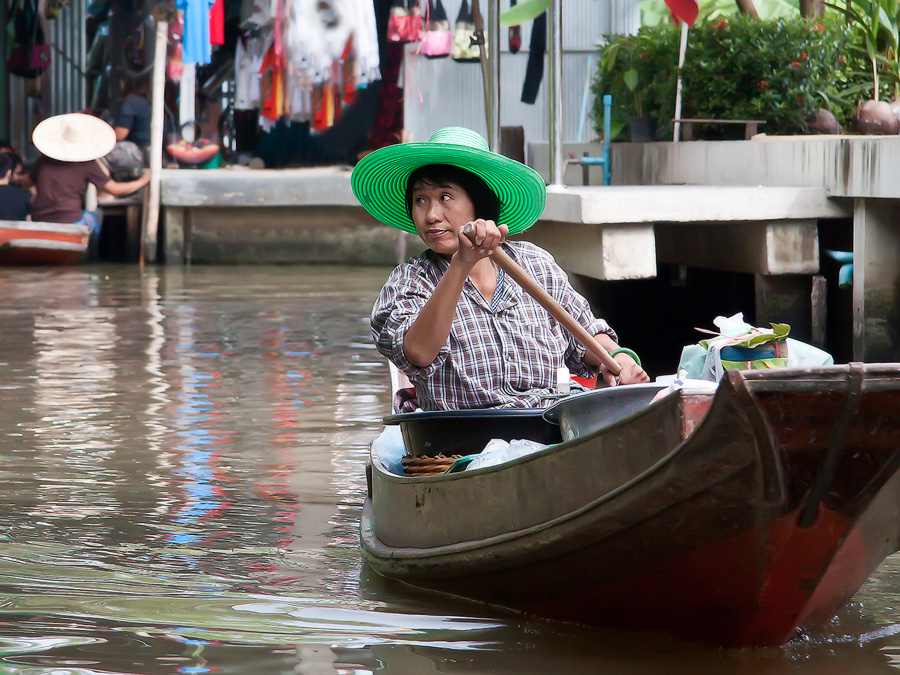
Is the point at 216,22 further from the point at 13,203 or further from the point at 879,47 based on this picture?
the point at 879,47

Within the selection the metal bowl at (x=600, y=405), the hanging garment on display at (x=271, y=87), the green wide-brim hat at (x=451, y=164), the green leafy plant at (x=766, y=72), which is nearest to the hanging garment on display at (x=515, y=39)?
the hanging garment on display at (x=271, y=87)

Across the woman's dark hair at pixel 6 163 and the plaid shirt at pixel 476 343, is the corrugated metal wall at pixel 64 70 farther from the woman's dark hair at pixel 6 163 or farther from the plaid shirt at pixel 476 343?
the plaid shirt at pixel 476 343

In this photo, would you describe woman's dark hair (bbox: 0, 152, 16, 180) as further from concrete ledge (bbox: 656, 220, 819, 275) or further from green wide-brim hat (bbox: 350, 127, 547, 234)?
green wide-brim hat (bbox: 350, 127, 547, 234)

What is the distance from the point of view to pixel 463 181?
399 centimetres

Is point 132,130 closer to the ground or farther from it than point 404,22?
closer to the ground

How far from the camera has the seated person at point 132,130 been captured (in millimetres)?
14555

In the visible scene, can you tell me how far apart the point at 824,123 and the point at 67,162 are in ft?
25.8

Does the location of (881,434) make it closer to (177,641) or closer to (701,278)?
(177,641)

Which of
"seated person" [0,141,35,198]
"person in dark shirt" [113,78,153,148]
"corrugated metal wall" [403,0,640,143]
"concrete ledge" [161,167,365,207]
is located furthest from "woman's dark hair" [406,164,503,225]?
"seated person" [0,141,35,198]

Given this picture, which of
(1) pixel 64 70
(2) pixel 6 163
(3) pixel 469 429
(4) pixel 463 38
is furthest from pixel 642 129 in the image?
(1) pixel 64 70

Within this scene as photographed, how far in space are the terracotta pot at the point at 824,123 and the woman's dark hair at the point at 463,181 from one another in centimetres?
524

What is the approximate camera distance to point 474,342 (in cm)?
395

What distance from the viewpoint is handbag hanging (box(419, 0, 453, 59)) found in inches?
556

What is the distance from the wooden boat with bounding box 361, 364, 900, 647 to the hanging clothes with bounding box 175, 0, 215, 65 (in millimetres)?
10639
